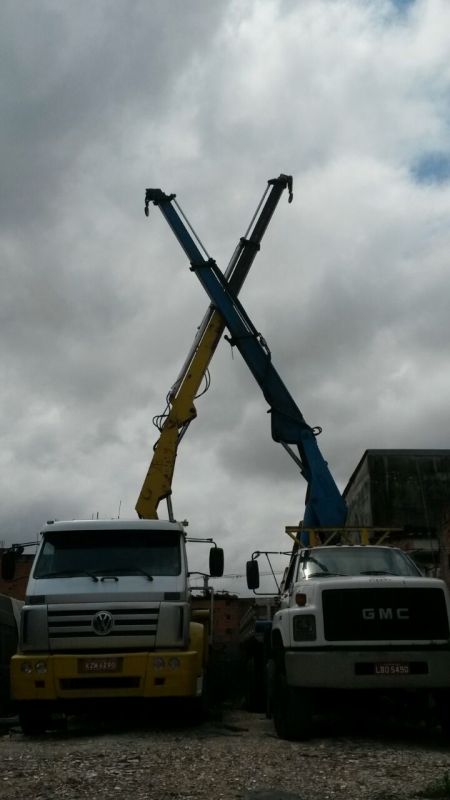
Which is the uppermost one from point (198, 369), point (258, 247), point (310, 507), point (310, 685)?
point (258, 247)

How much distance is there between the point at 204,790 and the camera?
19.9 ft

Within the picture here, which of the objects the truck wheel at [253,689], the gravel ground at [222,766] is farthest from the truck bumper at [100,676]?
the truck wheel at [253,689]

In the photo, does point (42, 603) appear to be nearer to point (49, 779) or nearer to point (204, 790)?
point (49, 779)

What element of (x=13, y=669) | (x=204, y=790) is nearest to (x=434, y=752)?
(x=204, y=790)

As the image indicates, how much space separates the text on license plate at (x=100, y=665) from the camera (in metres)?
9.34

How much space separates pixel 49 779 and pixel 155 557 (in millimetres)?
4060

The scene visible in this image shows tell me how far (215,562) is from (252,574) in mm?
567

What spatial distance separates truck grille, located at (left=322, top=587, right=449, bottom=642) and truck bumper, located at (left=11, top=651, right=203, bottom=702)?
203 cm

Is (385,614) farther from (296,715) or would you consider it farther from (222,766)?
(222,766)

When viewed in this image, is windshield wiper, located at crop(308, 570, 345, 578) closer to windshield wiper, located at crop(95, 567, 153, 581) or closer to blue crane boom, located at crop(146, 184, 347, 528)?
windshield wiper, located at crop(95, 567, 153, 581)

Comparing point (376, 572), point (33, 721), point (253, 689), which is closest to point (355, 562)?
point (376, 572)

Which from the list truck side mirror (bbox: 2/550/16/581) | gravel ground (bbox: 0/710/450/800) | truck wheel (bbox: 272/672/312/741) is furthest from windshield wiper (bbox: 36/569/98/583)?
truck wheel (bbox: 272/672/312/741)

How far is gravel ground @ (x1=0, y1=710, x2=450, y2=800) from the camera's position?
5.96m

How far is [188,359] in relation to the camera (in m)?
17.1
